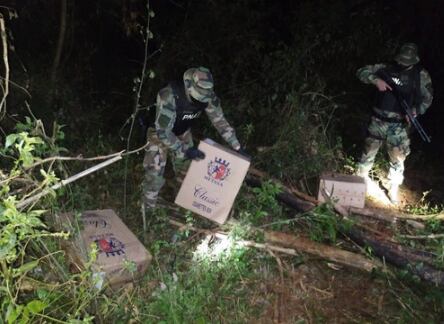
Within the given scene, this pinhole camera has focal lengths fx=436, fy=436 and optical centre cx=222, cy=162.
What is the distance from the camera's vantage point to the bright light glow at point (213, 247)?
12.6 feet

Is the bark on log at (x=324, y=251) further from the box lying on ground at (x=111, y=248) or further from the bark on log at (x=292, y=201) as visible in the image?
the box lying on ground at (x=111, y=248)

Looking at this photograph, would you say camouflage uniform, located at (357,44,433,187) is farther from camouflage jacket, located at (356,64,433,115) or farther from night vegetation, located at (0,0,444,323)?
night vegetation, located at (0,0,444,323)

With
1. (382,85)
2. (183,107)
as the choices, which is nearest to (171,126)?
(183,107)

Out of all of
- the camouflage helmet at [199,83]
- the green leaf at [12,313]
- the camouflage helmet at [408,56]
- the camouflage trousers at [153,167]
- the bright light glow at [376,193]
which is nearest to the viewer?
the green leaf at [12,313]

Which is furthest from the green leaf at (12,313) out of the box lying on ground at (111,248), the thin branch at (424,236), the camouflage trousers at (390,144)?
the camouflage trousers at (390,144)

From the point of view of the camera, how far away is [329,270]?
4027mm

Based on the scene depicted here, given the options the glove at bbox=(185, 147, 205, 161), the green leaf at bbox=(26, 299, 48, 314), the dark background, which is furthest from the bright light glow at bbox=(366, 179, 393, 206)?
the green leaf at bbox=(26, 299, 48, 314)

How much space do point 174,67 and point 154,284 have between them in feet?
11.0

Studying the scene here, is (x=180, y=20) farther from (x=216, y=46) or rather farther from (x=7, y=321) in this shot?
(x=7, y=321)

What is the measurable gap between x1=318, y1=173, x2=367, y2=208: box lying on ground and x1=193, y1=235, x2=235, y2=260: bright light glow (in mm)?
1318

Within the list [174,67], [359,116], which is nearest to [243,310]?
[174,67]

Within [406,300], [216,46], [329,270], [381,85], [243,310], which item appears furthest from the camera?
[216,46]

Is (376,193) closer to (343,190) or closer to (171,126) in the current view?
(343,190)

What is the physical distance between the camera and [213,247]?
13.0ft
